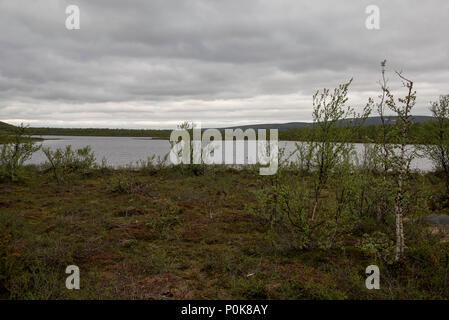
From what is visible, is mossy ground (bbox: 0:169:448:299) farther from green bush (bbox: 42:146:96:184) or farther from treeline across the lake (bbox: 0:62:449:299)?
green bush (bbox: 42:146:96:184)

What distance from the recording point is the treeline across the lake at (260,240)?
4414 millimetres

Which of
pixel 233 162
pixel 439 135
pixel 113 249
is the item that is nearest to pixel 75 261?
pixel 113 249

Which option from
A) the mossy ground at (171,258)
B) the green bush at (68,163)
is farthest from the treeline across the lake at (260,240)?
the green bush at (68,163)

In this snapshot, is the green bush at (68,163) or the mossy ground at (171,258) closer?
the mossy ground at (171,258)

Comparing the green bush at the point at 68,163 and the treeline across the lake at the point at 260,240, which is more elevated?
the green bush at the point at 68,163

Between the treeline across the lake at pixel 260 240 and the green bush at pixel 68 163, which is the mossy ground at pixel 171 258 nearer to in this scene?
the treeline across the lake at pixel 260 240

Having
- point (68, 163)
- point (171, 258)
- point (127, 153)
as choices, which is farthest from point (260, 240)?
point (127, 153)

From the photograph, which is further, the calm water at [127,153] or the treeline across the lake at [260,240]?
the calm water at [127,153]

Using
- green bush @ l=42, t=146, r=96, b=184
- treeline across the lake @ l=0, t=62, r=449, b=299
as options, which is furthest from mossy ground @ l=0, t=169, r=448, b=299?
green bush @ l=42, t=146, r=96, b=184

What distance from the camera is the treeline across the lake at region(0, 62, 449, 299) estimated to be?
4.41m

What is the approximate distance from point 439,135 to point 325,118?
8.82 metres

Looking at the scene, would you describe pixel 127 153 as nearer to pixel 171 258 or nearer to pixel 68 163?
pixel 68 163

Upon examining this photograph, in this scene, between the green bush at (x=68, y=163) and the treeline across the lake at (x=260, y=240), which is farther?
the green bush at (x=68, y=163)

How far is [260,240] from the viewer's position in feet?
22.2
